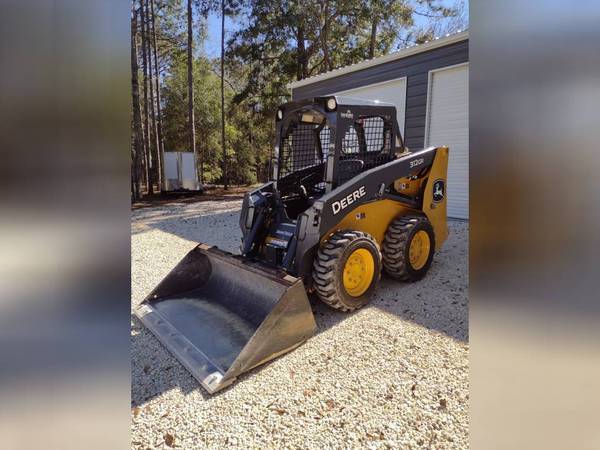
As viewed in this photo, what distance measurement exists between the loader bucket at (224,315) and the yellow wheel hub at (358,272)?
68 cm

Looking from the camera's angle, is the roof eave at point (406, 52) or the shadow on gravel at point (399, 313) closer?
the shadow on gravel at point (399, 313)

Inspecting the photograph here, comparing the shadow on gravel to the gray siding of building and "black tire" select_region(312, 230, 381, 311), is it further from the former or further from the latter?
the gray siding of building

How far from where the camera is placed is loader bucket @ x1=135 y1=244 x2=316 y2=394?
2.66 meters

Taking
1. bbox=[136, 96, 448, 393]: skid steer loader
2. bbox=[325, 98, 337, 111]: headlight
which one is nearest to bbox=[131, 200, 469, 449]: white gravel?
bbox=[136, 96, 448, 393]: skid steer loader

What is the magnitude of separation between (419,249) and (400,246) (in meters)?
0.47

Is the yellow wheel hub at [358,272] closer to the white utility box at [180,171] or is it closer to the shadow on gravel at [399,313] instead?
the shadow on gravel at [399,313]

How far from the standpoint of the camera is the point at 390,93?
8.95 m

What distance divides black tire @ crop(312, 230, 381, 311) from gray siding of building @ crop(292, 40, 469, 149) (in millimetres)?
5474

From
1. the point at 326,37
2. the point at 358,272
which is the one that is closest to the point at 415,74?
the point at 358,272

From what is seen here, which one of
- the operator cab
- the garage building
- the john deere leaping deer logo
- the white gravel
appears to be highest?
Answer: the garage building

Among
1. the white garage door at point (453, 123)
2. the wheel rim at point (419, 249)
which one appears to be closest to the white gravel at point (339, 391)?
the wheel rim at point (419, 249)

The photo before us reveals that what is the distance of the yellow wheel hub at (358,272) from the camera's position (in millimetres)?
3559

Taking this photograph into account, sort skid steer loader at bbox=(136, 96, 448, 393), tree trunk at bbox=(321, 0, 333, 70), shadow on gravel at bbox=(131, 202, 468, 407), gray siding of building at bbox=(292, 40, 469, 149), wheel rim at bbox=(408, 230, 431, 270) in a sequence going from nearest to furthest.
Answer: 1. shadow on gravel at bbox=(131, 202, 468, 407)
2. skid steer loader at bbox=(136, 96, 448, 393)
3. wheel rim at bbox=(408, 230, 431, 270)
4. gray siding of building at bbox=(292, 40, 469, 149)
5. tree trunk at bbox=(321, 0, 333, 70)
